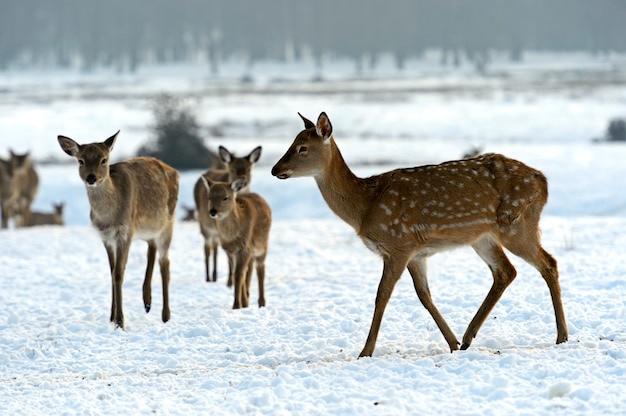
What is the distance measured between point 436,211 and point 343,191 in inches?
36.9

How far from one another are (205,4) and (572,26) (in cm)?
5413

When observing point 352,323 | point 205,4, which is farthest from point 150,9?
point 352,323

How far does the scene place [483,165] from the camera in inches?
363

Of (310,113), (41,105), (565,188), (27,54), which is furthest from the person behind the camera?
(27,54)

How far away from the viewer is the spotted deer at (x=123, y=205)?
11406 mm

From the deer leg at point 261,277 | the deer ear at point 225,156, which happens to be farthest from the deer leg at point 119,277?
the deer ear at point 225,156

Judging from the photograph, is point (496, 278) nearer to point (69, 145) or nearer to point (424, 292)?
point (424, 292)

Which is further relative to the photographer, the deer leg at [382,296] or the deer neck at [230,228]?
the deer neck at [230,228]

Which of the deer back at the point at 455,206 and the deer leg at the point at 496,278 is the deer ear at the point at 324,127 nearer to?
the deer back at the point at 455,206

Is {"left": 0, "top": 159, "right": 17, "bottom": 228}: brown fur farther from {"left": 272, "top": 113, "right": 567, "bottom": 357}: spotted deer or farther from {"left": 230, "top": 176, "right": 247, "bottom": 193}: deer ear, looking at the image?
{"left": 272, "top": 113, "right": 567, "bottom": 357}: spotted deer

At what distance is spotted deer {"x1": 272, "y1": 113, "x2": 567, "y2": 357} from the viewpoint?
29.2 ft

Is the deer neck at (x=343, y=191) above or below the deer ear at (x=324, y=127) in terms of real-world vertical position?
below

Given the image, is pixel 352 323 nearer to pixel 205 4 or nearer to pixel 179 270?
pixel 179 270

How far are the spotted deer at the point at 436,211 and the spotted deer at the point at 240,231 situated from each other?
3.59 meters
